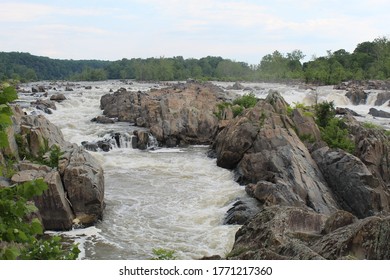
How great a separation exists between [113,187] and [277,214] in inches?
471

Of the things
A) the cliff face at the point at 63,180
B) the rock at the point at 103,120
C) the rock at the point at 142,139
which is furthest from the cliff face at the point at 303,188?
the rock at the point at 103,120

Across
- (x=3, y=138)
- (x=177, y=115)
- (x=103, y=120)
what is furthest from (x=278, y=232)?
(x=103, y=120)

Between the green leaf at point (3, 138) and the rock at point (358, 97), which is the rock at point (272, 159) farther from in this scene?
the rock at point (358, 97)

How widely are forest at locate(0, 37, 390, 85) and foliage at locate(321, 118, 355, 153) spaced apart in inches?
1700

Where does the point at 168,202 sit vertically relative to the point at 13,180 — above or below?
below

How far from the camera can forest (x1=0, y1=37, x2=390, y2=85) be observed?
7319cm

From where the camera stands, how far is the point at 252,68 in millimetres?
109500

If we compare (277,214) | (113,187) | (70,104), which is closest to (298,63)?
(70,104)

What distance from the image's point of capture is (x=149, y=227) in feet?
48.8

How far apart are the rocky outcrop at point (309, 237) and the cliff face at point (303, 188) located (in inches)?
0.6

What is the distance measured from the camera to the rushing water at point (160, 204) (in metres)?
13.3

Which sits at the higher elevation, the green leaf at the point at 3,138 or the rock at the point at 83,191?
the green leaf at the point at 3,138

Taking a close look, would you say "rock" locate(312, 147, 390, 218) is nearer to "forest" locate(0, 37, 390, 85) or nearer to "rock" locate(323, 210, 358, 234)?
"rock" locate(323, 210, 358, 234)

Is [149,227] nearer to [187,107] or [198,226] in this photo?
[198,226]
